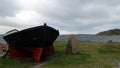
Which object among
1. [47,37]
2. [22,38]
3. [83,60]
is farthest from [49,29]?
[83,60]

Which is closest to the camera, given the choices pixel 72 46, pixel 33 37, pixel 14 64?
pixel 14 64

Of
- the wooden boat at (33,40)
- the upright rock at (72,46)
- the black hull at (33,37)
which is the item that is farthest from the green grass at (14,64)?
the upright rock at (72,46)

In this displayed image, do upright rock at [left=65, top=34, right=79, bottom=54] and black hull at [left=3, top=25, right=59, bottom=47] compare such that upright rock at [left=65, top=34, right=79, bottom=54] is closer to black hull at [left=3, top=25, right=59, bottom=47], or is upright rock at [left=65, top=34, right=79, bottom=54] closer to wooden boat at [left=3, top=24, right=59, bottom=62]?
wooden boat at [left=3, top=24, right=59, bottom=62]

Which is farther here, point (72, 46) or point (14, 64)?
point (72, 46)

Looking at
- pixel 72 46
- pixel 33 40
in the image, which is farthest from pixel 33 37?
pixel 72 46

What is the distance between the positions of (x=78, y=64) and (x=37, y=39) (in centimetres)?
425

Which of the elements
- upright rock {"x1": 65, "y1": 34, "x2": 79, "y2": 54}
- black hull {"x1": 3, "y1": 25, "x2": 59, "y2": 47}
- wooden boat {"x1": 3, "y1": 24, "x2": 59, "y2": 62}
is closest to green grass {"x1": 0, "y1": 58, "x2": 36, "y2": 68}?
wooden boat {"x1": 3, "y1": 24, "x2": 59, "y2": 62}

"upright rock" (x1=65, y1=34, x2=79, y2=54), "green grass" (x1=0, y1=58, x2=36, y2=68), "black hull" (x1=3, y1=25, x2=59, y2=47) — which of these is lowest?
"green grass" (x1=0, y1=58, x2=36, y2=68)

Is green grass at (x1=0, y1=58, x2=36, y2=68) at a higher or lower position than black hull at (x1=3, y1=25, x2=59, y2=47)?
lower

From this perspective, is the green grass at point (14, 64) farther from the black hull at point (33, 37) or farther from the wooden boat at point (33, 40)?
the black hull at point (33, 37)

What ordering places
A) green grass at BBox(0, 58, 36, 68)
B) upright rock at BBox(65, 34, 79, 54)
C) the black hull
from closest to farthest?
1. green grass at BBox(0, 58, 36, 68)
2. the black hull
3. upright rock at BBox(65, 34, 79, 54)

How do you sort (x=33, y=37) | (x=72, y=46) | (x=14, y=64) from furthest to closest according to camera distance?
(x=72, y=46), (x=33, y=37), (x=14, y=64)

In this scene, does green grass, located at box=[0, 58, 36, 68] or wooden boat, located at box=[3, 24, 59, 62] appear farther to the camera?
wooden boat, located at box=[3, 24, 59, 62]

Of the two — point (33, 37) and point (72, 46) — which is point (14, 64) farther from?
point (72, 46)
